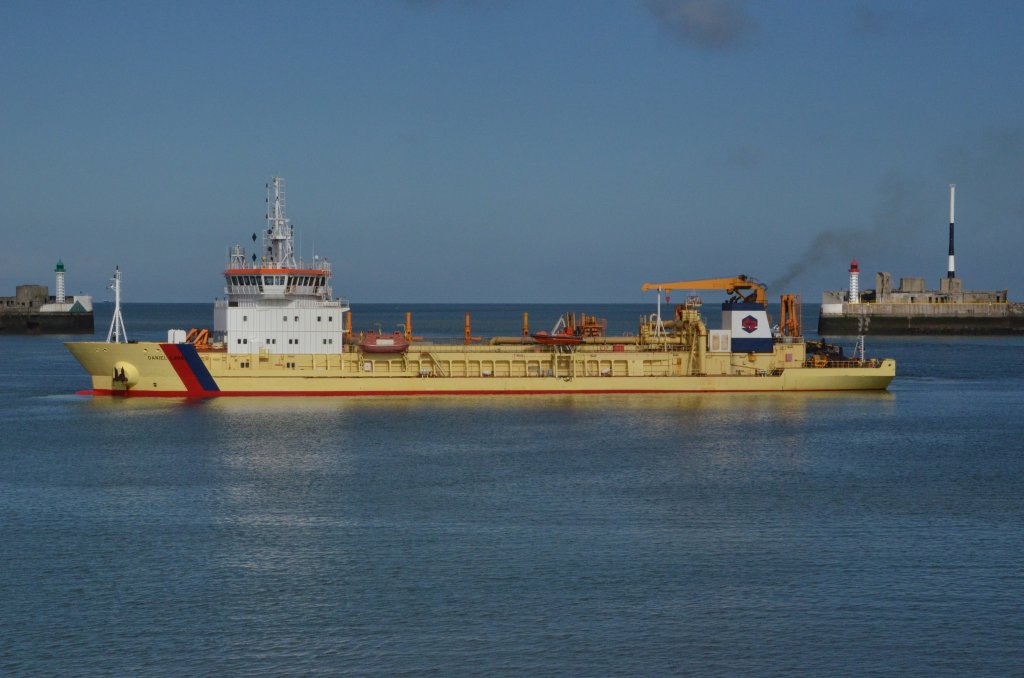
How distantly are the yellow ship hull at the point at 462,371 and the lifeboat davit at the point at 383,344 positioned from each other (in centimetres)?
55

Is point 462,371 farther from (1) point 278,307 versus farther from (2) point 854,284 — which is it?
Answer: (2) point 854,284

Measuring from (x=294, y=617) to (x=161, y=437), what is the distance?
23.2 metres

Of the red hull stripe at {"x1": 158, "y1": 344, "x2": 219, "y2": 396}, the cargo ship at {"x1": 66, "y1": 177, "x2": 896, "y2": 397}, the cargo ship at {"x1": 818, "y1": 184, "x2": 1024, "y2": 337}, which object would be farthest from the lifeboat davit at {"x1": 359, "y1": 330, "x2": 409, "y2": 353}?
the cargo ship at {"x1": 818, "y1": 184, "x2": 1024, "y2": 337}

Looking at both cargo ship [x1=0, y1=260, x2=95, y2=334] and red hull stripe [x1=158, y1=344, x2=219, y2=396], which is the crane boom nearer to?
red hull stripe [x1=158, y1=344, x2=219, y2=396]

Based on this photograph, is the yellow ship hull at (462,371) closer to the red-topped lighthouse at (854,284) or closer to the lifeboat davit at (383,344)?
the lifeboat davit at (383,344)

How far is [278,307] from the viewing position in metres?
56.2

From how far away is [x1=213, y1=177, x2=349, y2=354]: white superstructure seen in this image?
55.9m

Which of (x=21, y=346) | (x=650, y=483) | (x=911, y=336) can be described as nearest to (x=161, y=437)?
(x=650, y=483)

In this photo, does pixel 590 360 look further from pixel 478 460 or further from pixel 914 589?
pixel 914 589

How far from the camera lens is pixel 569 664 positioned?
2012cm

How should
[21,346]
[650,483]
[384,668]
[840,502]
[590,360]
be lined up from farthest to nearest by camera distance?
[21,346] < [590,360] < [650,483] < [840,502] < [384,668]

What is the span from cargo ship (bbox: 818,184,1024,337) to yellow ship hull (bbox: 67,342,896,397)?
241 feet

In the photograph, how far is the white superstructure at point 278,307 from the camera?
5588cm

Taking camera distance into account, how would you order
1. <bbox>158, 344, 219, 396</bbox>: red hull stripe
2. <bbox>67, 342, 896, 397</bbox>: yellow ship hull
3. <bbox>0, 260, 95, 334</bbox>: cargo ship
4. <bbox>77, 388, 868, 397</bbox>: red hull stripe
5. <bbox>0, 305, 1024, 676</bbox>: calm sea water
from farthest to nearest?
<bbox>0, 260, 95, 334</bbox>: cargo ship → <bbox>77, 388, 868, 397</bbox>: red hull stripe → <bbox>67, 342, 896, 397</bbox>: yellow ship hull → <bbox>158, 344, 219, 396</bbox>: red hull stripe → <bbox>0, 305, 1024, 676</bbox>: calm sea water
